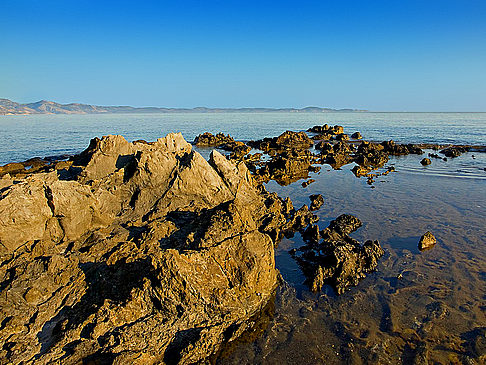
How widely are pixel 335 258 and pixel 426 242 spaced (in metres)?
4.38

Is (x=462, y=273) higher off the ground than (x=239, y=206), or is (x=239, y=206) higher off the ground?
(x=239, y=206)

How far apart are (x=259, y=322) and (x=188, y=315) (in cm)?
183

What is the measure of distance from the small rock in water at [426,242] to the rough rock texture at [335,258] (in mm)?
1828

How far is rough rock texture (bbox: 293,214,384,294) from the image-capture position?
28.2 feet

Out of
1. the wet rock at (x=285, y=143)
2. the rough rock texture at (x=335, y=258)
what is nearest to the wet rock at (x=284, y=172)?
the rough rock texture at (x=335, y=258)

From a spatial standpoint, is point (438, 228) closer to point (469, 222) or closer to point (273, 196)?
point (469, 222)

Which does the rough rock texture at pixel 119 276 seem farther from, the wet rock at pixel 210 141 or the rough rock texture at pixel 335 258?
the wet rock at pixel 210 141

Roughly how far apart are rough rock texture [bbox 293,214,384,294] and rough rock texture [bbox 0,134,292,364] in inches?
72.5

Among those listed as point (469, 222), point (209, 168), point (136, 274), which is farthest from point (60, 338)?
point (469, 222)

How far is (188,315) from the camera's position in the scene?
6043mm

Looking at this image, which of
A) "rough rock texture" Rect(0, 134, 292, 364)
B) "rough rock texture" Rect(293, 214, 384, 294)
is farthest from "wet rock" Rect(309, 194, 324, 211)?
"rough rock texture" Rect(0, 134, 292, 364)

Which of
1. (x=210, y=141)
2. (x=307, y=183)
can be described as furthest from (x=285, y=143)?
(x=307, y=183)

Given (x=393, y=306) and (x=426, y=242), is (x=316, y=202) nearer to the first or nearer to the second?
(x=426, y=242)

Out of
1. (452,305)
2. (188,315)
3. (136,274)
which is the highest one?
(136,274)
